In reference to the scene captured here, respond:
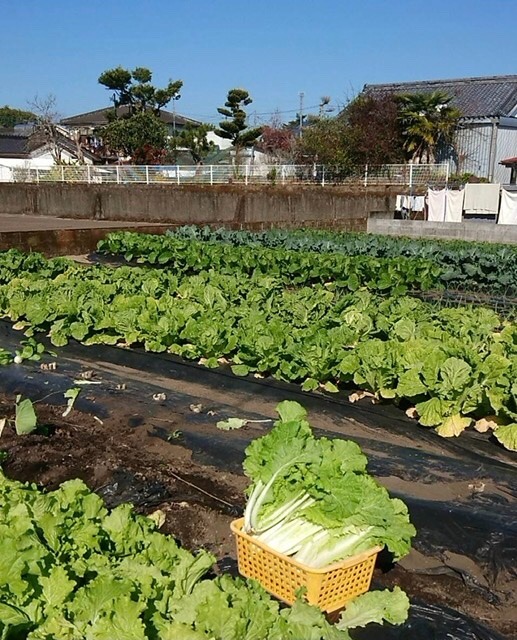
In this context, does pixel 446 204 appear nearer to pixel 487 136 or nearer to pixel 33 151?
pixel 487 136

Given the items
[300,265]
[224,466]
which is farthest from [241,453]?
[300,265]

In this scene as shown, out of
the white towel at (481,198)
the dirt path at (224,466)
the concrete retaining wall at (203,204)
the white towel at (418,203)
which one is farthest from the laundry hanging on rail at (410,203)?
the dirt path at (224,466)

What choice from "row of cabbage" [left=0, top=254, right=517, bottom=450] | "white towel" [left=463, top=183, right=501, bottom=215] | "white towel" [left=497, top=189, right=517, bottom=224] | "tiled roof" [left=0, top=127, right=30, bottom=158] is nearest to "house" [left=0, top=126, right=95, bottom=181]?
"tiled roof" [left=0, top=127, right=30, bottom=158]

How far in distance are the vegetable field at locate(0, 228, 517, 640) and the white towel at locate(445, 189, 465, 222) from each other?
54.0ft

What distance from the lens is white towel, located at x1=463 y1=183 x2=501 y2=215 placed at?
23461mm

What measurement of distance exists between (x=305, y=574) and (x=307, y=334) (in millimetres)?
3415

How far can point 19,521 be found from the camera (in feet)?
7.89

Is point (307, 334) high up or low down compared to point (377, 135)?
down

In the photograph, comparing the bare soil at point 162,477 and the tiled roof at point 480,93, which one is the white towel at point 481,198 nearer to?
the tiled roof at point 480,93

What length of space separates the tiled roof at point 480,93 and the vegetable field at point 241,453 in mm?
27507

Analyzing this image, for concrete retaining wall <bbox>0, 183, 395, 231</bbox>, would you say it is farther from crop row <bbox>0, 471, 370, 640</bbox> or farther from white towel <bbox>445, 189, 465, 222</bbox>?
crop row <bbox>0, 471, 370, 640</bbox>

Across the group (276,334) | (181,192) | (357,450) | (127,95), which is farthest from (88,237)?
(127,95)

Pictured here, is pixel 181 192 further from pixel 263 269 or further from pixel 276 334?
pixel 276 334

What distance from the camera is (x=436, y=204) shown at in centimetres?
2427
